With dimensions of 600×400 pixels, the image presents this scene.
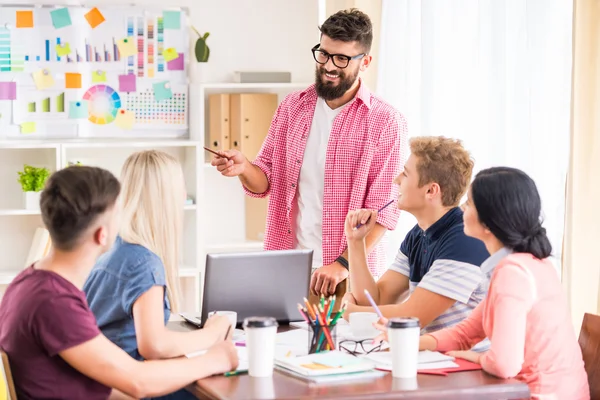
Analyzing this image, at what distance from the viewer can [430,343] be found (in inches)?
92.0

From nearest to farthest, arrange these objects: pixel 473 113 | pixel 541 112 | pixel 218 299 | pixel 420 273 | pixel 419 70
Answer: pixel 218 299 < pixel 420 273 < pixel 541 112 < pixel 473 113 < pixel 419 70

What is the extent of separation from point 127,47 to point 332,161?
6.60 feet

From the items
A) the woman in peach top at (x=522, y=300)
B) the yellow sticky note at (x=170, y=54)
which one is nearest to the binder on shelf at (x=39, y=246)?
the yellow sticky note at (x=170, y=54)

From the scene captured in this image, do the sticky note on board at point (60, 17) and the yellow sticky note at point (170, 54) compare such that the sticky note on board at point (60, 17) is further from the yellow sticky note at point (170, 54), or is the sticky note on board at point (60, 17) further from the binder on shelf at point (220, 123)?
the binder on shelf at point (220, 123)

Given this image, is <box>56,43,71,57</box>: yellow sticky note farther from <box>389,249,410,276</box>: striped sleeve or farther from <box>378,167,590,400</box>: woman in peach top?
<box>378,167,590,400</box>: woman in peach top

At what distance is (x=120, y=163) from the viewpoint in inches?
196

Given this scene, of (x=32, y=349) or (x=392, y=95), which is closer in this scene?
(x=32, y=349)

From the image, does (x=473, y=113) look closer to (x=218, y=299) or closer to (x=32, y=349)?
(x=218, y=299)

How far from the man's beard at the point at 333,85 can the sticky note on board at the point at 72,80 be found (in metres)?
1.96

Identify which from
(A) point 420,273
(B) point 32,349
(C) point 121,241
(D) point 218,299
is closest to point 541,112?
(A) point 420,273

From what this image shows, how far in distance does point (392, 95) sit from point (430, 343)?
7.21ft

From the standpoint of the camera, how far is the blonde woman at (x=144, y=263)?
224cm

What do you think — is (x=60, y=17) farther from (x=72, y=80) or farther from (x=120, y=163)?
(x=120, y=163)

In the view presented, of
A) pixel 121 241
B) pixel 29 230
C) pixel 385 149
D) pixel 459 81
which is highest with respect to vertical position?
pixel 459 81
